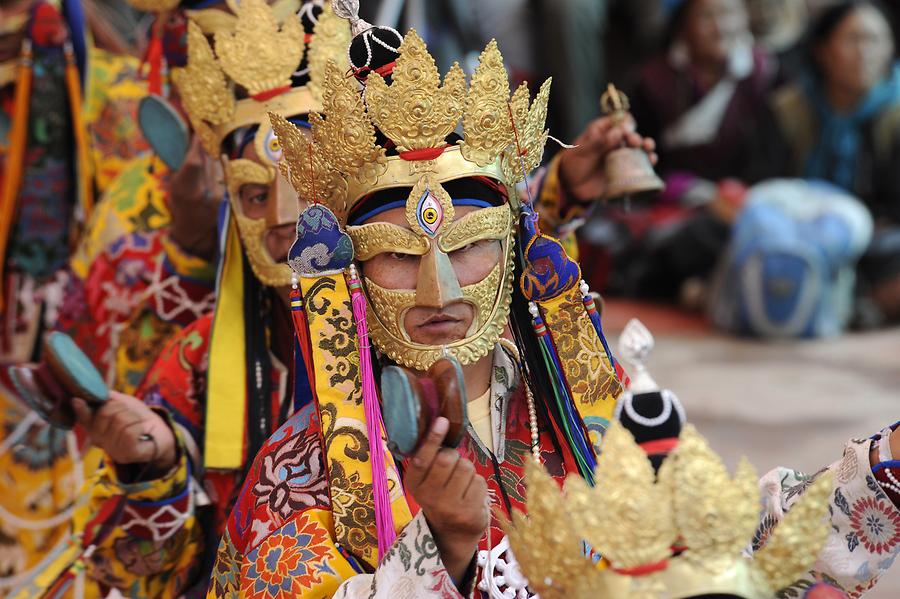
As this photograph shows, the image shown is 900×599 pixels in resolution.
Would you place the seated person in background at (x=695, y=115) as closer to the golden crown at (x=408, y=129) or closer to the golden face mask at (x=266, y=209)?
the golden face mask at (x=266, y=209)

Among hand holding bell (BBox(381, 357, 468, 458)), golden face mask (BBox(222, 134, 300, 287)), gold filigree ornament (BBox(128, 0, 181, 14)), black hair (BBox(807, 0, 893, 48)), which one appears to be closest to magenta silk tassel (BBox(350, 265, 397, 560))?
hand holding bell (BBox(381, 357, 468, 458))

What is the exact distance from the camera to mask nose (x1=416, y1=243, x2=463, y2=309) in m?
2.21

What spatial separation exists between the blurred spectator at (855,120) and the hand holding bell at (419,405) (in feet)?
16.5

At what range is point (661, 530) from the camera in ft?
5.66

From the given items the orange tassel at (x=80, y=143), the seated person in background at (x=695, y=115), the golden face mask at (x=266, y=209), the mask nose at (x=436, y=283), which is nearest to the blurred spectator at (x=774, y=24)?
the seated person in background at (x=695, y=115)

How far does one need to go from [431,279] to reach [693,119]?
17.2ft

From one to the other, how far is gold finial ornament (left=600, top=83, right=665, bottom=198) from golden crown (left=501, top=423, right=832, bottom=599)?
118 cm

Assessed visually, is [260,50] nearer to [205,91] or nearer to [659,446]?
[205,91]

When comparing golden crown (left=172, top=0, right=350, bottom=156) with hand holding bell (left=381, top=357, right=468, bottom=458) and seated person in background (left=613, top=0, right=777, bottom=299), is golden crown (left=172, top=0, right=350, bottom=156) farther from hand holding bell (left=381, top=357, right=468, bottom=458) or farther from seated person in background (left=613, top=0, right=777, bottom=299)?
seated person in background (left=613, top=0, right=777, bottom=299)

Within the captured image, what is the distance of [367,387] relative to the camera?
2197 millimetres

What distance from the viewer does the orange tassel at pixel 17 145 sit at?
4.12 metres

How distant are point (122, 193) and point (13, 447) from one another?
774 millimetres

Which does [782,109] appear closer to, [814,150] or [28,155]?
[814,150]

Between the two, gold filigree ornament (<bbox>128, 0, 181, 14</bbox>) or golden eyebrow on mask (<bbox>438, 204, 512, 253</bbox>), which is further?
gold filigree ornament (<bbox>128, 0, 181, 14</bbox>)
